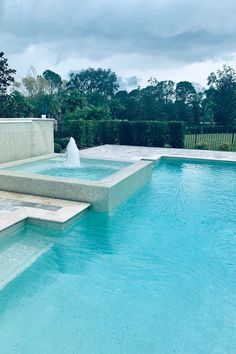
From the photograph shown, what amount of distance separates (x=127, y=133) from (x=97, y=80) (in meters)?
39.2

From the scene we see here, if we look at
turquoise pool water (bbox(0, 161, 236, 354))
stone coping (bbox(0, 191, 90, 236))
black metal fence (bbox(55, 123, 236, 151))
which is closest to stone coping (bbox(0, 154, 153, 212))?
stone coping (bbox(0, 191, 90, 236))

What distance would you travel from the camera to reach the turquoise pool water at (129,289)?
115 inches

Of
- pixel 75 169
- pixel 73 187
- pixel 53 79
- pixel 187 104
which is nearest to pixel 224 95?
pixel 187 104

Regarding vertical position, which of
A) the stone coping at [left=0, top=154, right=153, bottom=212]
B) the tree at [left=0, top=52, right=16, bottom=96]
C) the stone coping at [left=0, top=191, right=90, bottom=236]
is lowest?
the stone coping at [left=0, top=191, right=90, bottom=236]

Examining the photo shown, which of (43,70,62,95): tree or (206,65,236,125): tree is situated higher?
(43,70,62,95): tree

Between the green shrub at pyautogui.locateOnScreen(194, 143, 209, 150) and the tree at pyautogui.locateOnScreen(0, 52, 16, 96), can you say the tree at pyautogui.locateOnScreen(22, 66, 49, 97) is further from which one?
the green shrub at pyautogui.locateOnScreen(194, 143, 209, 150)

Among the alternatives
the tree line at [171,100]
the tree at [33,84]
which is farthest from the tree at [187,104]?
the tree at [33,84]

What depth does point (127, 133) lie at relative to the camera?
58.9ft

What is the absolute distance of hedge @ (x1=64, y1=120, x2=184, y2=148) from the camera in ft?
53.2

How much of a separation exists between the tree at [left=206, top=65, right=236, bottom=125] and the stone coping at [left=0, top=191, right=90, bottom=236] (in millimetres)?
29731

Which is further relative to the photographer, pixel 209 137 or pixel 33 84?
pixel 33 84

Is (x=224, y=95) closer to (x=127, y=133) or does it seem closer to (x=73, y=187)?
(x=127, y=133)

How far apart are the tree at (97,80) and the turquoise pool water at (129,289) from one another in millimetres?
49185

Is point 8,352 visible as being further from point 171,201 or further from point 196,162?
point 196,162
